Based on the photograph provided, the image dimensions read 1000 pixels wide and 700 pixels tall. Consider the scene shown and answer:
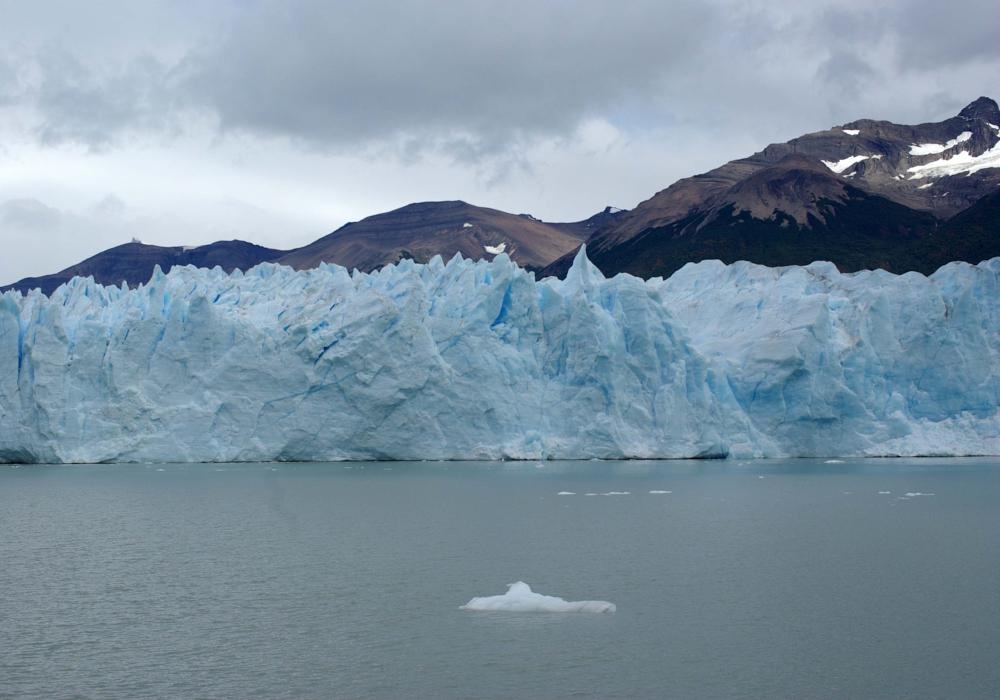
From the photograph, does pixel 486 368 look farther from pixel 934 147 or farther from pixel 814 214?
pixel 934 147

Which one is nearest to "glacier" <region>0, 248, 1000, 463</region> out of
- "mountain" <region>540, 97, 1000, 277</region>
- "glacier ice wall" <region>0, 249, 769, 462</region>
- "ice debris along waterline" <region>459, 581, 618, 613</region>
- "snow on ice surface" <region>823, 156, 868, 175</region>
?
"glacier ice wall" <region>0, 249, 769, 462</region>

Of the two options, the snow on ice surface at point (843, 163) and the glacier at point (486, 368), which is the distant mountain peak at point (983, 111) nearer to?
the snow on ice surface at point (843, 163)

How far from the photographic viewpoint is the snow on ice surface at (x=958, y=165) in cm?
9331

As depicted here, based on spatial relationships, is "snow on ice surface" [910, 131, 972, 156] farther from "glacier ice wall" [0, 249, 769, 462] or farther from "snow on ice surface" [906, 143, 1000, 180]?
"glacier ice wall" [0, 249, 769, 462]

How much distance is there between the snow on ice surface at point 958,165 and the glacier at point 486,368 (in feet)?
233

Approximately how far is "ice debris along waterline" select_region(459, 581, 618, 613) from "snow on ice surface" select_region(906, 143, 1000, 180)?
310ft

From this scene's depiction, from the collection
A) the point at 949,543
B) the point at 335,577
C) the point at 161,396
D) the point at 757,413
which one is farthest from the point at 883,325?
the point at 335,577

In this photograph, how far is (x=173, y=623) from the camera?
842cm

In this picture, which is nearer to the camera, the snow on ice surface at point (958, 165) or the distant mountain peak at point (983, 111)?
the snow on ice surface at point (958, 165)

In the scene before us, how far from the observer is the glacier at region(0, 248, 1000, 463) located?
81.0ft

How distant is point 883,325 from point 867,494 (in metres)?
12.0

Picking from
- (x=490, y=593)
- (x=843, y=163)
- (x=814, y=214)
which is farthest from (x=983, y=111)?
(x=490, y=593)

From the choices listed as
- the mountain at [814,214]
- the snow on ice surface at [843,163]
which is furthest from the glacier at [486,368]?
the snow on ice surface at [843,163]

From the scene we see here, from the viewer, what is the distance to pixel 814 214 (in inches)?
2793
